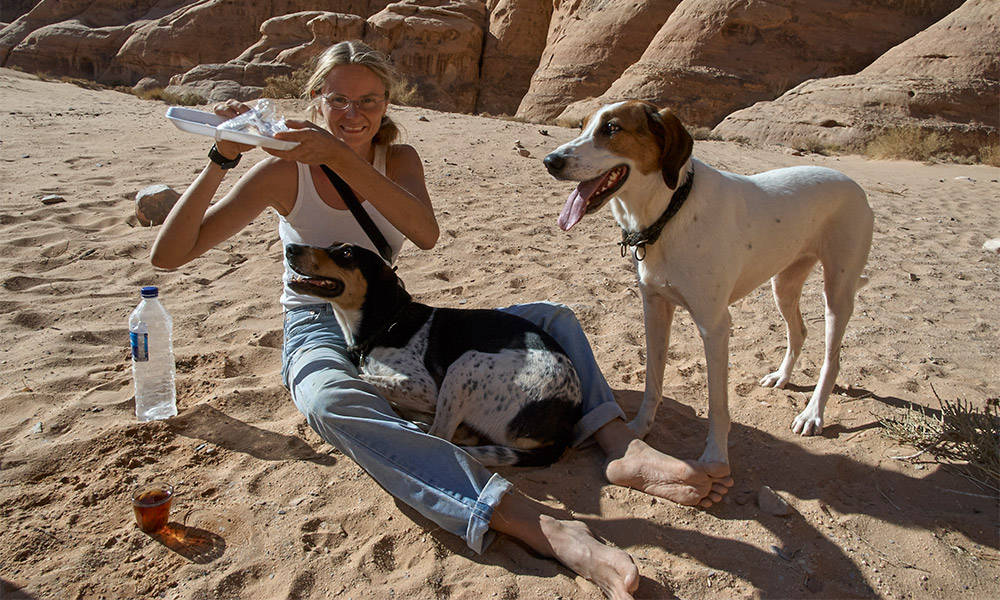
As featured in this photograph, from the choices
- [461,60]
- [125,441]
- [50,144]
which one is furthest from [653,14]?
[125,441]

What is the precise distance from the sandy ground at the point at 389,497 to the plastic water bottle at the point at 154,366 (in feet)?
0.38

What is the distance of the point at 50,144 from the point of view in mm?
8492

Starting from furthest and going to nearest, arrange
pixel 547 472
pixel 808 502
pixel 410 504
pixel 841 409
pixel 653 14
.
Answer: pixel 653 14 < pixel 841 409 < pixel 547 472 < pixel 808 502 < pixel 410 504

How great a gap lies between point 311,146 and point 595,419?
177 centimetres

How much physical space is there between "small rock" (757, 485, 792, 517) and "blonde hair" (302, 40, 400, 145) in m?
2.54

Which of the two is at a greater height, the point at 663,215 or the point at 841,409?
the point at 663,215

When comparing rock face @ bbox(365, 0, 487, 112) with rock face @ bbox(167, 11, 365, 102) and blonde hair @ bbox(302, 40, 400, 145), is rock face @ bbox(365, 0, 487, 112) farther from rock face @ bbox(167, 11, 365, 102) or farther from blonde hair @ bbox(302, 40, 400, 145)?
blonde hair @ bbox(302, 40, 400, 145)

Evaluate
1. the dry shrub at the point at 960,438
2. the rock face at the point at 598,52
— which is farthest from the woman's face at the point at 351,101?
the rock face at the point at 598,52

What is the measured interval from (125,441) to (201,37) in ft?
108

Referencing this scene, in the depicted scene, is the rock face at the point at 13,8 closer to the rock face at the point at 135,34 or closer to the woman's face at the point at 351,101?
the rock face at the point at 135,34

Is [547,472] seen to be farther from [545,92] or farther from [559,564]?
[545,92]

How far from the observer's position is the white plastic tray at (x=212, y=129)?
248 centimetres

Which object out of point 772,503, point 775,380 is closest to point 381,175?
point 772,503

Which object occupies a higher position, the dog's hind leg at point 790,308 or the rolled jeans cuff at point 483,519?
the dog's hind leg at point 790,308
